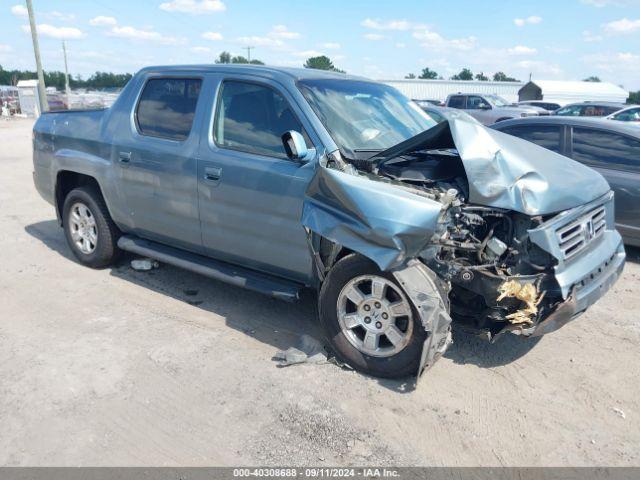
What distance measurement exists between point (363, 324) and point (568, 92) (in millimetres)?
46828

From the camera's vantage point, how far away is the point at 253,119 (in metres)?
4.20

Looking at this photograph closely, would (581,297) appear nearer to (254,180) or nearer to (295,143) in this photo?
(295,143)

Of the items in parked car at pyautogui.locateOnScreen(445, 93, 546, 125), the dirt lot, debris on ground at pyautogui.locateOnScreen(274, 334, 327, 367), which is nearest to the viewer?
the dirt lot

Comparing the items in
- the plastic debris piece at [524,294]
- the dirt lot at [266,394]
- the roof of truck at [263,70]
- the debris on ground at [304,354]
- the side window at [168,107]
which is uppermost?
the roof of truck at [263,70]

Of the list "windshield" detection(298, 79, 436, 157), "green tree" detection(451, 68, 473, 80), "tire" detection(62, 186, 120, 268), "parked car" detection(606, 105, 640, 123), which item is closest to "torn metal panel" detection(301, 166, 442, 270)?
"windshield" detection(298, 79, 436, 157)

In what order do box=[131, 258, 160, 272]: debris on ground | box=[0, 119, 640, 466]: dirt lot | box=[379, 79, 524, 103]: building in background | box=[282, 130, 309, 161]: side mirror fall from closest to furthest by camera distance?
1. box=[0, 119, 640, 466]: dirt lot
2. box=[282, 130, 309, 161]: side mirror
3. box=[131, 258, 160, 272]: debris on ground
4. box=[379, 79, 524, 103]: building in background

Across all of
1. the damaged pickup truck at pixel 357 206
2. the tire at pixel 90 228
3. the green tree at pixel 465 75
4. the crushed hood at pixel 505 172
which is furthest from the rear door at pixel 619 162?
the green tree at pixel 465 75

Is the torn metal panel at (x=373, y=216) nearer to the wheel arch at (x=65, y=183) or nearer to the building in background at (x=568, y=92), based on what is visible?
the wheel arch at (x=65, y=183)

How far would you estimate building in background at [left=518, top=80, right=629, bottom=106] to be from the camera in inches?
1699

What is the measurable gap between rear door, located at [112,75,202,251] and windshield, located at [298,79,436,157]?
3.62ft

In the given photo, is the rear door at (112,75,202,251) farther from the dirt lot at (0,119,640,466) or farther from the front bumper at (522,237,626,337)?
the front bumper at (522,237,626,337)

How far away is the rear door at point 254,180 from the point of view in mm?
3881

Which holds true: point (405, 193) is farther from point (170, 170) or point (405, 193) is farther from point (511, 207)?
point (170, 170)

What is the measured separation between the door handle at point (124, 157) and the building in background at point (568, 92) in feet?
141
